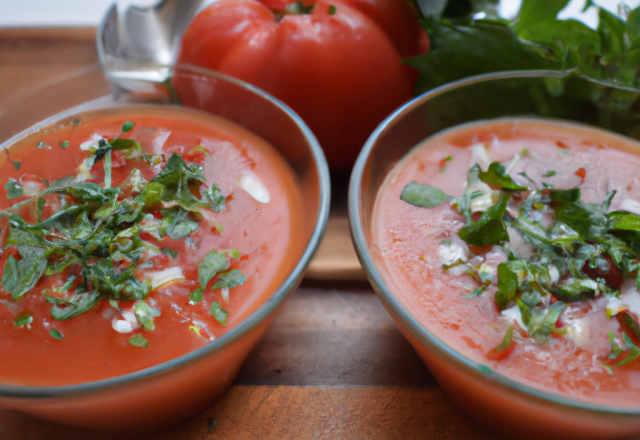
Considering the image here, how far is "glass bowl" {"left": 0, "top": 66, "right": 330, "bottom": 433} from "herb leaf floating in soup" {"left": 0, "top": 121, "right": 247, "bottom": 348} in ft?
0.30

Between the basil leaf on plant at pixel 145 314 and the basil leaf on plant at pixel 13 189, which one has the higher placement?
the basil leaf on plant at pixel 13 189

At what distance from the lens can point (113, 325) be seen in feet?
2.93

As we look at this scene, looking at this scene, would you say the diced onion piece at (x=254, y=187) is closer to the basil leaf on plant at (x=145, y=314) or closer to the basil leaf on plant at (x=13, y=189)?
the basil leaf on plant at (x=145, y=314)

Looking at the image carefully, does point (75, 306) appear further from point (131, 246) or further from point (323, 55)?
point (323, 55)

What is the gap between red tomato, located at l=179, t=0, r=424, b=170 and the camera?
142 centimetres

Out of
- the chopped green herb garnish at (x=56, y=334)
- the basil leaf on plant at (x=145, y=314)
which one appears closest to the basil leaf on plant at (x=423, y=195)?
the basil leaf on plant at (x=145, y=314)

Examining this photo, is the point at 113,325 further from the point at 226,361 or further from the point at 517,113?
the point at 517,113

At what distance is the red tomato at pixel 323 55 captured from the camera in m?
1.42

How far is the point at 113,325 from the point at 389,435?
0.55m

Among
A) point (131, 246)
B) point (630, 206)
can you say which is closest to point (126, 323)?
point (131, 246)

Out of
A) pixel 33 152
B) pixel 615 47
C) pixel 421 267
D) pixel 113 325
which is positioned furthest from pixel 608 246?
pixel 33 152

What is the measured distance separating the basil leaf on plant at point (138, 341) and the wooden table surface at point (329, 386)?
0.82ft

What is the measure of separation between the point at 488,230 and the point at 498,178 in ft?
0.50

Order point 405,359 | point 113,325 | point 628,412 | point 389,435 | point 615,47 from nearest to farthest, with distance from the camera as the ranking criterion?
point 628,412, point 113,325, point 389,435, point 405,359, point 615,47
